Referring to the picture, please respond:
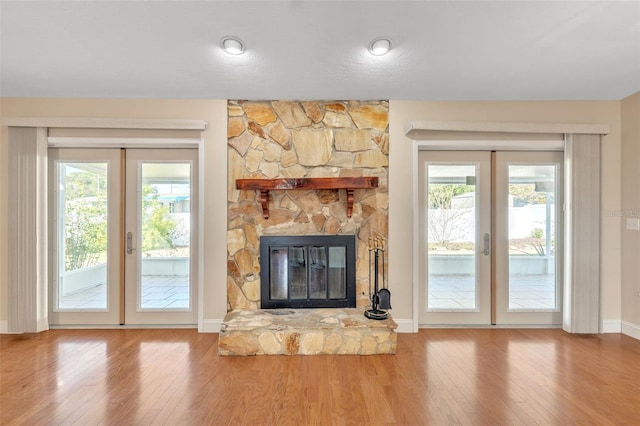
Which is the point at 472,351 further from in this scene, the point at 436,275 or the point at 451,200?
the point at 451,200

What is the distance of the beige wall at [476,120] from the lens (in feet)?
11.1

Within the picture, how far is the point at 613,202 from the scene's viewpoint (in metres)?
3.39

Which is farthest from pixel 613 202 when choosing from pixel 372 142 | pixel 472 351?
pixel 372 142

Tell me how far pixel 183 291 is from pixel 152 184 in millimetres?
1240

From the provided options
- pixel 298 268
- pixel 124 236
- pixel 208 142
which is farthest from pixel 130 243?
pixel 298 268

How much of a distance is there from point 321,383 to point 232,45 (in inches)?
103

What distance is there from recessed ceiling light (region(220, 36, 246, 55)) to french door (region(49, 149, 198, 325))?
1401 millimetres

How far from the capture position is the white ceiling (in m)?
2.06

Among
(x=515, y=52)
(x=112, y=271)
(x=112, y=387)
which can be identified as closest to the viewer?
(x=112, y=387)

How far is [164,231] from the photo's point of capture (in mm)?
3514

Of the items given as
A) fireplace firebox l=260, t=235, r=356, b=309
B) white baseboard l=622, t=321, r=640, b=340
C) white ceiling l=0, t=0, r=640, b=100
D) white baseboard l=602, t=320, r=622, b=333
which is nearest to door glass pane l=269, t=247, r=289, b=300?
fireplace firebox l=260, t=235, r=356, b=309

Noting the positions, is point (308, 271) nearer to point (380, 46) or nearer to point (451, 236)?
point (451, 236)

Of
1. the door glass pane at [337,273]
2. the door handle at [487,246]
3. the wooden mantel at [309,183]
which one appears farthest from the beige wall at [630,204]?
the door glass pane at [337,273]

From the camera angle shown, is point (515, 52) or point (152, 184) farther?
point (152, 184)
